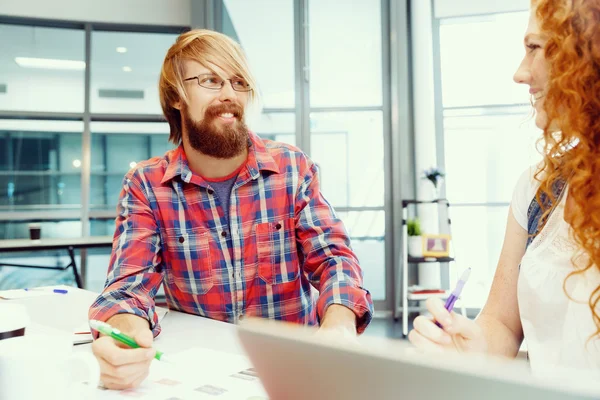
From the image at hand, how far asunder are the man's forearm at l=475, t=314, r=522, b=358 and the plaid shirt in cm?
46

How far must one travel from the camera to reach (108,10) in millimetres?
4703

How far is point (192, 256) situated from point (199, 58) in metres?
0.66

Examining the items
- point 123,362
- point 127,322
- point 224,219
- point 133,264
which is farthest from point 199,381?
point 224,219

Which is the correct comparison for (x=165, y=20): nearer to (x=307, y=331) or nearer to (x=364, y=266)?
(x=364, y=266)

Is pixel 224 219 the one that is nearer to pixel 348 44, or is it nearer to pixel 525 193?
pixel 525 193

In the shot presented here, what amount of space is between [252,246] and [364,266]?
129 inches

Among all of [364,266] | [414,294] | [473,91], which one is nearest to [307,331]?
[414,294]

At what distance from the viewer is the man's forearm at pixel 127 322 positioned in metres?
1.10

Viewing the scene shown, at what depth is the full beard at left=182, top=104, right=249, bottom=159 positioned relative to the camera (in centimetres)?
154

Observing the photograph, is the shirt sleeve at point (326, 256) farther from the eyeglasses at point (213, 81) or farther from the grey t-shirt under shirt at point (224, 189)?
the eyeglasses at point (213, 81)

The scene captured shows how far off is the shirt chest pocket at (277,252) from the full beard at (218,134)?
27 centimetres

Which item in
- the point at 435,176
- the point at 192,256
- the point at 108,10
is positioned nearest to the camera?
the point at 192,256

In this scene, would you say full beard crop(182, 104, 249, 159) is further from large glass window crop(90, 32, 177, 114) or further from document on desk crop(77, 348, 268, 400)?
large glass window crop(90, 32, 177, 114)

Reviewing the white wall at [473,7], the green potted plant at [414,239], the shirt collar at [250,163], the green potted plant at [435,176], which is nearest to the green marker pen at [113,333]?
the shirt collar at [250,163]
